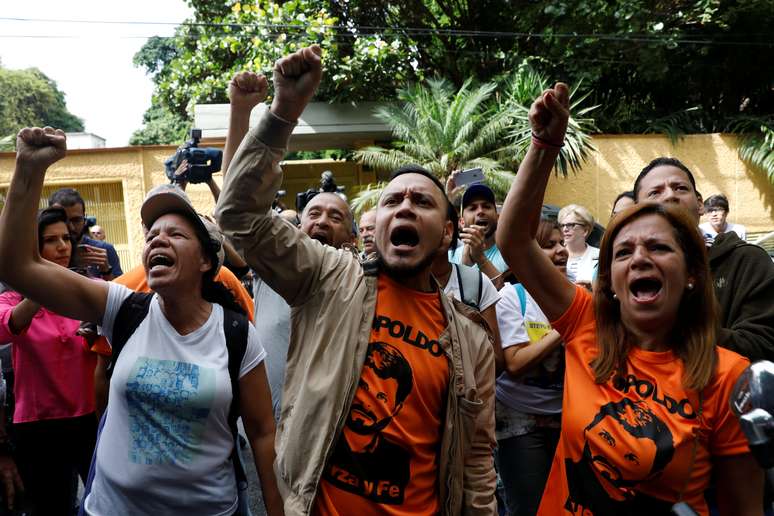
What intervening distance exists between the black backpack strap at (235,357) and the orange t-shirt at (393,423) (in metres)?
0.65

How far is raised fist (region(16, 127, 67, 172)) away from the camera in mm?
2303

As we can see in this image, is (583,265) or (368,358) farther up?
(583,265)

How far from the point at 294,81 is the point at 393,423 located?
1150 millimetres

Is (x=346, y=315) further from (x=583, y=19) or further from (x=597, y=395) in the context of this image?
(x=583, y=19)

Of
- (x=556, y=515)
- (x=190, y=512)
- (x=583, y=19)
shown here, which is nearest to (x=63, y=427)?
(x=190, y=512)

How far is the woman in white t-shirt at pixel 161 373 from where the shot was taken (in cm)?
234

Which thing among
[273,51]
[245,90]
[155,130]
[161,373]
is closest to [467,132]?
[273,51]

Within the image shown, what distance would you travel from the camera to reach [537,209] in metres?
2.41

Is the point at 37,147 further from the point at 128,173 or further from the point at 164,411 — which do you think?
the point at 128,173

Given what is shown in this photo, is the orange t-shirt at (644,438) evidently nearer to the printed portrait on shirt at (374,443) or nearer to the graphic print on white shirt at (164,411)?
the printed portrait on shirt at (374,443)

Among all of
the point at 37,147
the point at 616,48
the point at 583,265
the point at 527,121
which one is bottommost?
the point at 583,265

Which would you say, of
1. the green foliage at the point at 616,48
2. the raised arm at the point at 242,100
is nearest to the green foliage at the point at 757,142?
the green foliage at the point at 616,48

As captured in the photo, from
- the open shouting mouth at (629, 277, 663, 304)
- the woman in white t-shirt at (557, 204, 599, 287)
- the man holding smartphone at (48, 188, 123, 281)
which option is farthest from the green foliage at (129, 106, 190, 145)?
the open shouting mouth at (629, 277, 663, 304)

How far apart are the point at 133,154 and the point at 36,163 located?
45.4 ft
